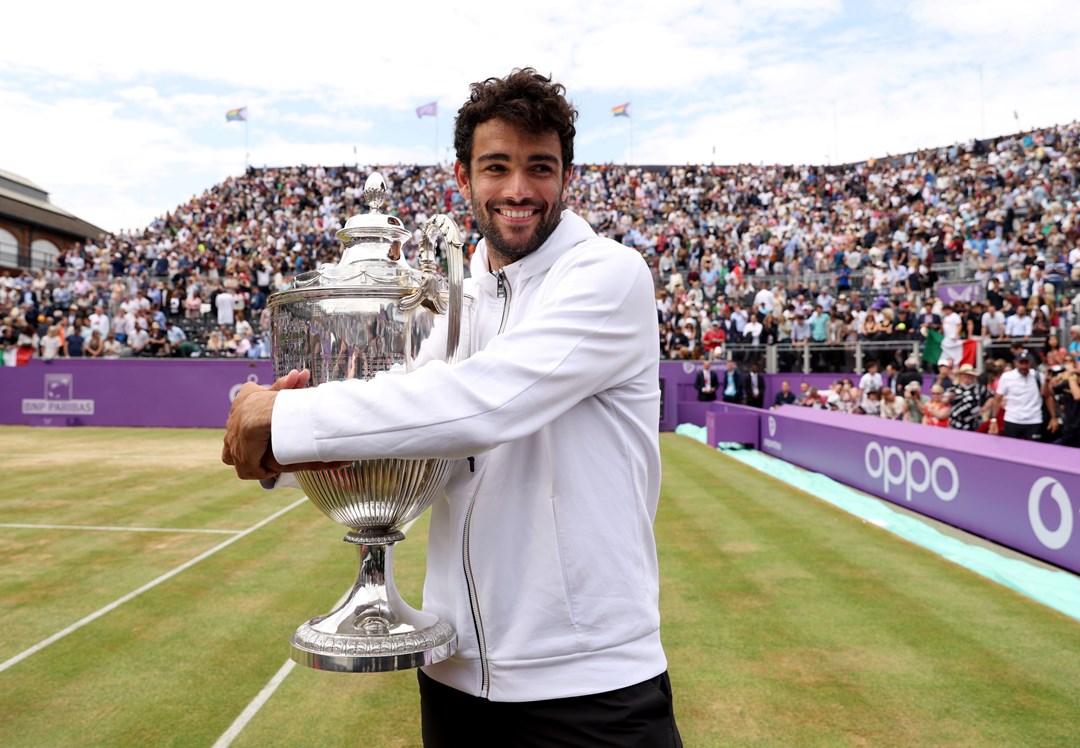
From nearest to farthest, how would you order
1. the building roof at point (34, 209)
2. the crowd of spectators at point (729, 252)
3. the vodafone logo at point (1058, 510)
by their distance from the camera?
the vodafone logo at point (1058, 510) → the crowd of spectators at point (729, 252) → the building roof at point (34, 209)

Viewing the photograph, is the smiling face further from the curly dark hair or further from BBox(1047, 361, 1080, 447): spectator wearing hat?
BBox(1047, 361, 1080, 447): spectator wearing hat

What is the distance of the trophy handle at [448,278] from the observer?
1.46m

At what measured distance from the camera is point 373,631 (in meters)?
1.51

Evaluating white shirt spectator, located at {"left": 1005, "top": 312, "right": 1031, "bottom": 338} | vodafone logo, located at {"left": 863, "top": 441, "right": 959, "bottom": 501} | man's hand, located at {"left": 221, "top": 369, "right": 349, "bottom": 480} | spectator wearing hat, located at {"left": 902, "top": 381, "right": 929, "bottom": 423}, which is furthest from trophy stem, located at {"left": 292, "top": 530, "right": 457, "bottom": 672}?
white shirt spectator, located at {"left": 1005, "top": 312, "right": 1031, "bottom": 338}

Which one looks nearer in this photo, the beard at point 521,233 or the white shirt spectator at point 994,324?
the beard at point 521,233

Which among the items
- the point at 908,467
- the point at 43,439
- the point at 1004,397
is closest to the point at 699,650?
the point at 908,467

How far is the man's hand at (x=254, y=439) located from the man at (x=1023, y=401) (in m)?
Result: 10.2

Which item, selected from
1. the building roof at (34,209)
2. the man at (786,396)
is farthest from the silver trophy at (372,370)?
the building roof at (34,209)

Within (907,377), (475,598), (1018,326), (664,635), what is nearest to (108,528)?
(664,635)

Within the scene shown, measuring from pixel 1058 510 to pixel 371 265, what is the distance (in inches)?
257

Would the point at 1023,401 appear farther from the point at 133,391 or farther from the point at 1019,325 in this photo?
the point at 133,391

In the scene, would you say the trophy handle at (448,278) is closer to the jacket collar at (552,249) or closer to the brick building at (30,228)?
the jacket collar at (552,249)

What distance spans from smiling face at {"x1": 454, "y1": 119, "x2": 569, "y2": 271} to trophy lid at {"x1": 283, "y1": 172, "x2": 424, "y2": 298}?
0.57 feet

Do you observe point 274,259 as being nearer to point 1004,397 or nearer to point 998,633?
point 1004,397
